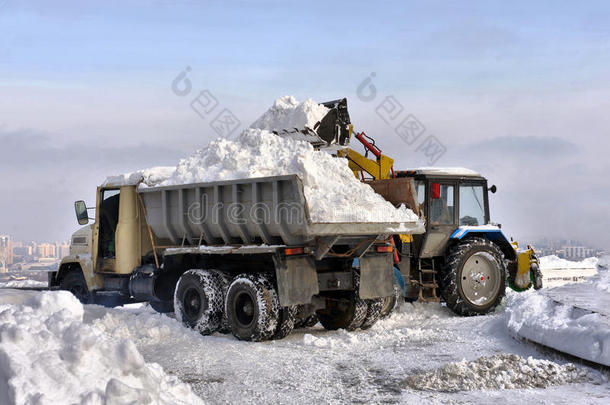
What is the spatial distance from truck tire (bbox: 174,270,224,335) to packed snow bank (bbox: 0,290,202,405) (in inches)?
167

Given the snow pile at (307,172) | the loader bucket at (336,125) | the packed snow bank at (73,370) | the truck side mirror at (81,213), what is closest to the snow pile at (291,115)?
the loader bucket at (336,125)

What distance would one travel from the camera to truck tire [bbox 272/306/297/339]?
32.4 feet

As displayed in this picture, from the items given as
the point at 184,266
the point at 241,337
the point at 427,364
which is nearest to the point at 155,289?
the point at 184,266

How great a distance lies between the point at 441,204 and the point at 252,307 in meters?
4.55

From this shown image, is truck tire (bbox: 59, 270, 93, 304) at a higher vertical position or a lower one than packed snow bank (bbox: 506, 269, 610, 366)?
higher

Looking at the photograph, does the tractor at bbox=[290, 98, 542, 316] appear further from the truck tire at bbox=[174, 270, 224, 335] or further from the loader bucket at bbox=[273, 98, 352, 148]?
the truck tire at bbox=[174, 270, 224, 335]

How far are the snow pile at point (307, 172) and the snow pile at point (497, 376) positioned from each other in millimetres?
2877

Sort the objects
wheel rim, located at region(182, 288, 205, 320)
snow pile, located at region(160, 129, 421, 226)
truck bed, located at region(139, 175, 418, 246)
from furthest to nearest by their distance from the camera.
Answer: wheel rim, located at region(182, 288, 205, 320), snow pile, located at region(160, 129, 421, 226), truck bed, located at region(139, 175, 418, 246)

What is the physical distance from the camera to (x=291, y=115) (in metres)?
11.7

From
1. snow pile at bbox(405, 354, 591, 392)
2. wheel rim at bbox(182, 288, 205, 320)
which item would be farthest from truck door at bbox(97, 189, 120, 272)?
snow pile at bbox(405, 354, 591, 392)

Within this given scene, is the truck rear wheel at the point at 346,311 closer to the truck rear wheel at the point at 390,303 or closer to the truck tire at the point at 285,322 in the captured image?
the truck rear wheel at the point at 390,303

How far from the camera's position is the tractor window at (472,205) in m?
12.9

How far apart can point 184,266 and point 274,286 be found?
2586 millimetres

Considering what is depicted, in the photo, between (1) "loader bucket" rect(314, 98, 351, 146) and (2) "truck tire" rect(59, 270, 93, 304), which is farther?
(2) "truck tire" rect(59, 270, 93, 304)
